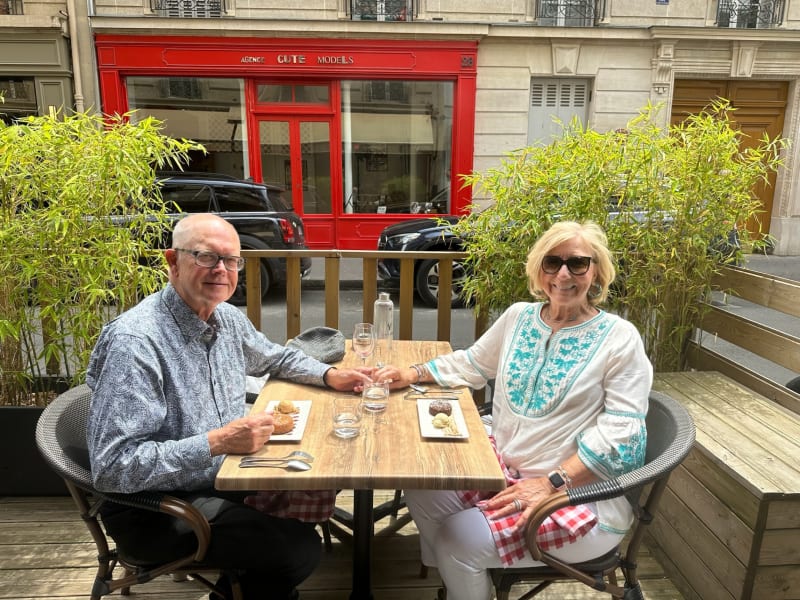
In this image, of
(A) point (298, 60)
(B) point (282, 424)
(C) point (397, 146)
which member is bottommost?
(B) point (282, 424)

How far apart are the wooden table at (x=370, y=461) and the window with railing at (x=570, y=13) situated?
11107mm

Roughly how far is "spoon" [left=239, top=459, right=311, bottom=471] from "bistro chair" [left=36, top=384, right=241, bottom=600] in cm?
22

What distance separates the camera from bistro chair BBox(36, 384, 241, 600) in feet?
5.24

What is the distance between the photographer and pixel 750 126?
39.2 ft

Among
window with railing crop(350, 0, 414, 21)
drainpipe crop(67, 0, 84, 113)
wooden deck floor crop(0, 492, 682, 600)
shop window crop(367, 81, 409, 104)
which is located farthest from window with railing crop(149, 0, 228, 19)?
wooden deck floor crop(0, 492, 682, 600)

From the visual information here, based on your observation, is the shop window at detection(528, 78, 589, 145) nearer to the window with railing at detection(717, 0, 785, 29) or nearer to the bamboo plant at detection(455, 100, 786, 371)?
the window with railing at detection(717, 0, 785, 29)

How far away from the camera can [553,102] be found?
11633mm

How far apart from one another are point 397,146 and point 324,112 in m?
1.62

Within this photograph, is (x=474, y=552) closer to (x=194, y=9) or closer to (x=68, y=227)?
(x=68, y=227)

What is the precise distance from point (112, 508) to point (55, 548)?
1.07 m

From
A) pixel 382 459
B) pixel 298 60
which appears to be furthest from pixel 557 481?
pixel 298 60

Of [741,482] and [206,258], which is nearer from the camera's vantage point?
[206,258]

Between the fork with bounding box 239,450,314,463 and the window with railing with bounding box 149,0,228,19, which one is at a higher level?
the window with railing with bounding box 149,0,228,19

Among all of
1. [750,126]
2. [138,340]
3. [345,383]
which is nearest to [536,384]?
[345,383]
